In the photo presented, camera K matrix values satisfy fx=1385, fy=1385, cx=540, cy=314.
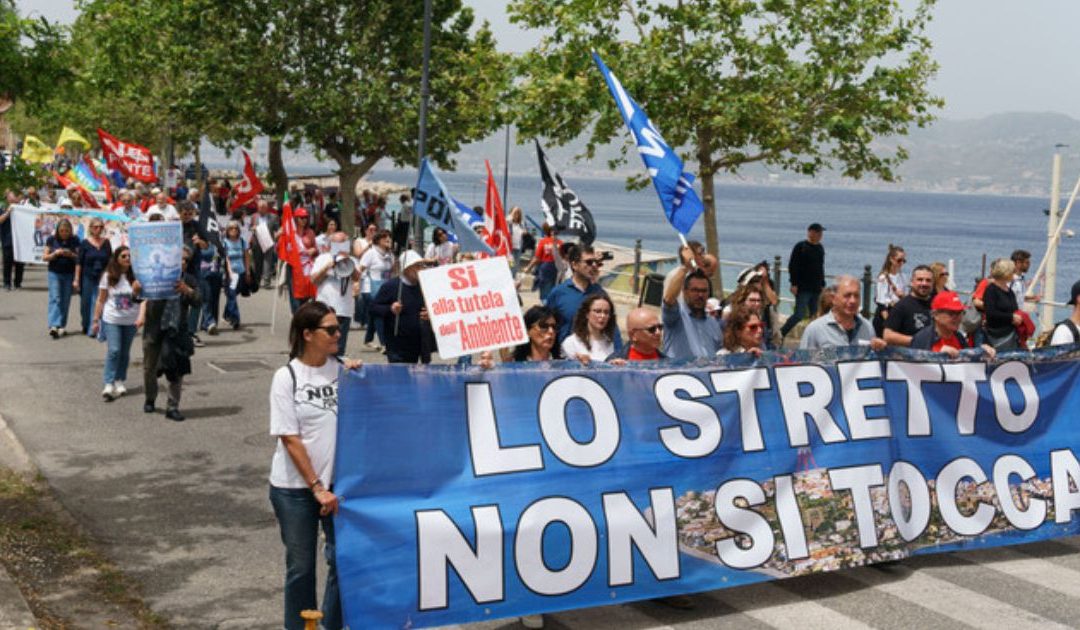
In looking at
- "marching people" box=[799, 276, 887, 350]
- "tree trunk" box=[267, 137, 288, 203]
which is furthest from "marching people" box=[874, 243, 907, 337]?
"tree trunk" box=[267, 137, 288, 203]

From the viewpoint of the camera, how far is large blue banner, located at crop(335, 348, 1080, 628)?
6.84 metres

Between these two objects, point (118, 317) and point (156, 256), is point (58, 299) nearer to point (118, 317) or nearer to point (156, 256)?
point (118, 317)

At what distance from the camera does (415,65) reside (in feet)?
119

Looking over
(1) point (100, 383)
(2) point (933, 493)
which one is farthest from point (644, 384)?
(1) point (100, 383)

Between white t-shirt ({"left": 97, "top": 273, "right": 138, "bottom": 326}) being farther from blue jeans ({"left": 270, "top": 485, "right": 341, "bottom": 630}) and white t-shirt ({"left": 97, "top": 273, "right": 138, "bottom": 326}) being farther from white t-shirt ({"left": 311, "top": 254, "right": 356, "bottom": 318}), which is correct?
blue jeans ({"left": 270, "top": 485, "right": 341, "bottom": 630})

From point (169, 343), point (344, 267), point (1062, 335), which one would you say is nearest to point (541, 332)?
point (1062, 335)

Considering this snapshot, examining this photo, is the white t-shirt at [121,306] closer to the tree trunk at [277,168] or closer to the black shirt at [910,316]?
the black shirt at [910,316]

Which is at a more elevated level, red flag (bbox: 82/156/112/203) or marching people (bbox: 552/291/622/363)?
red flag (bbox: 82/156/112/203)

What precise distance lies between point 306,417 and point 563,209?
10.2 meters

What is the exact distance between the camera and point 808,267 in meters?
19.4

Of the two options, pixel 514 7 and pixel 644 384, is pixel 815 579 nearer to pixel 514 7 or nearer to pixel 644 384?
pixel 644 384

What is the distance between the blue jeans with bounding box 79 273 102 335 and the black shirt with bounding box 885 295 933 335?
11.5m

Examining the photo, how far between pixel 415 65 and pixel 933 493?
96.8ft

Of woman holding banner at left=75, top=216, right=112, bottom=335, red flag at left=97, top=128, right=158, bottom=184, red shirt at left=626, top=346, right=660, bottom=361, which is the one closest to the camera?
red shirt at left=626, top=346, right=660, bottom=361
